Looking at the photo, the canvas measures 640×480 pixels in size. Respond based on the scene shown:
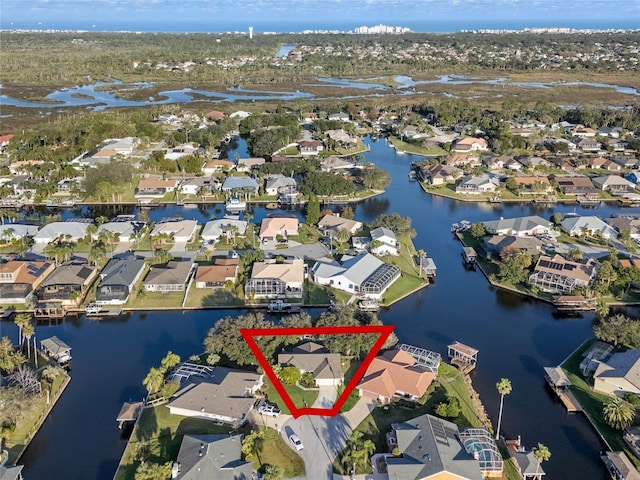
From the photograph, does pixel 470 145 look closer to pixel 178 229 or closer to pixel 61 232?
pixel 178 229

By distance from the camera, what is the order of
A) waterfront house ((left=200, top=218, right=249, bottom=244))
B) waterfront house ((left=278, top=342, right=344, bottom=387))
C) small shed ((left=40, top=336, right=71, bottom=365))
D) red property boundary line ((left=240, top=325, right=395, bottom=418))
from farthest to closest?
1. waterfront house ((left=200, top=218, right=249, bottom=244))
2. small shed ((left=40, top=336, right=71, bottom=365))
3. waterfront house ((left=278, top=342, right=344, bottom=387))
4. red property boundary line ((left=240, top=325, right=395, bottom=418))

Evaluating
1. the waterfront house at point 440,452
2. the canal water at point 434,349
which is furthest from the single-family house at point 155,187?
the waterfront house at point 440,452

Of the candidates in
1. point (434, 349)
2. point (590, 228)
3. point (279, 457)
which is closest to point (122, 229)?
point (434, 349)

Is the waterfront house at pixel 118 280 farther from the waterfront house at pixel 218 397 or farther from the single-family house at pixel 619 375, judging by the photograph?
the single-family house at pixel 619 375

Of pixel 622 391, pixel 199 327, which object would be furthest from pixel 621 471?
pixel 199 327

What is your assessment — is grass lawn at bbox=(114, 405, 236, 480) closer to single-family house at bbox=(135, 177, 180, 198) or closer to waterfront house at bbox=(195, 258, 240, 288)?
waterfront house at bbox=(195, 258, 240, 288)

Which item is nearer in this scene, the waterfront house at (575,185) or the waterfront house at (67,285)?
the waterfront house at (67,285)

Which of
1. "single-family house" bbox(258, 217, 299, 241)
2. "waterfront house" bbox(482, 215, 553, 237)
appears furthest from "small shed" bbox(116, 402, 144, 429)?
"waterfront house" bbox(482, 215, 553, 237)
